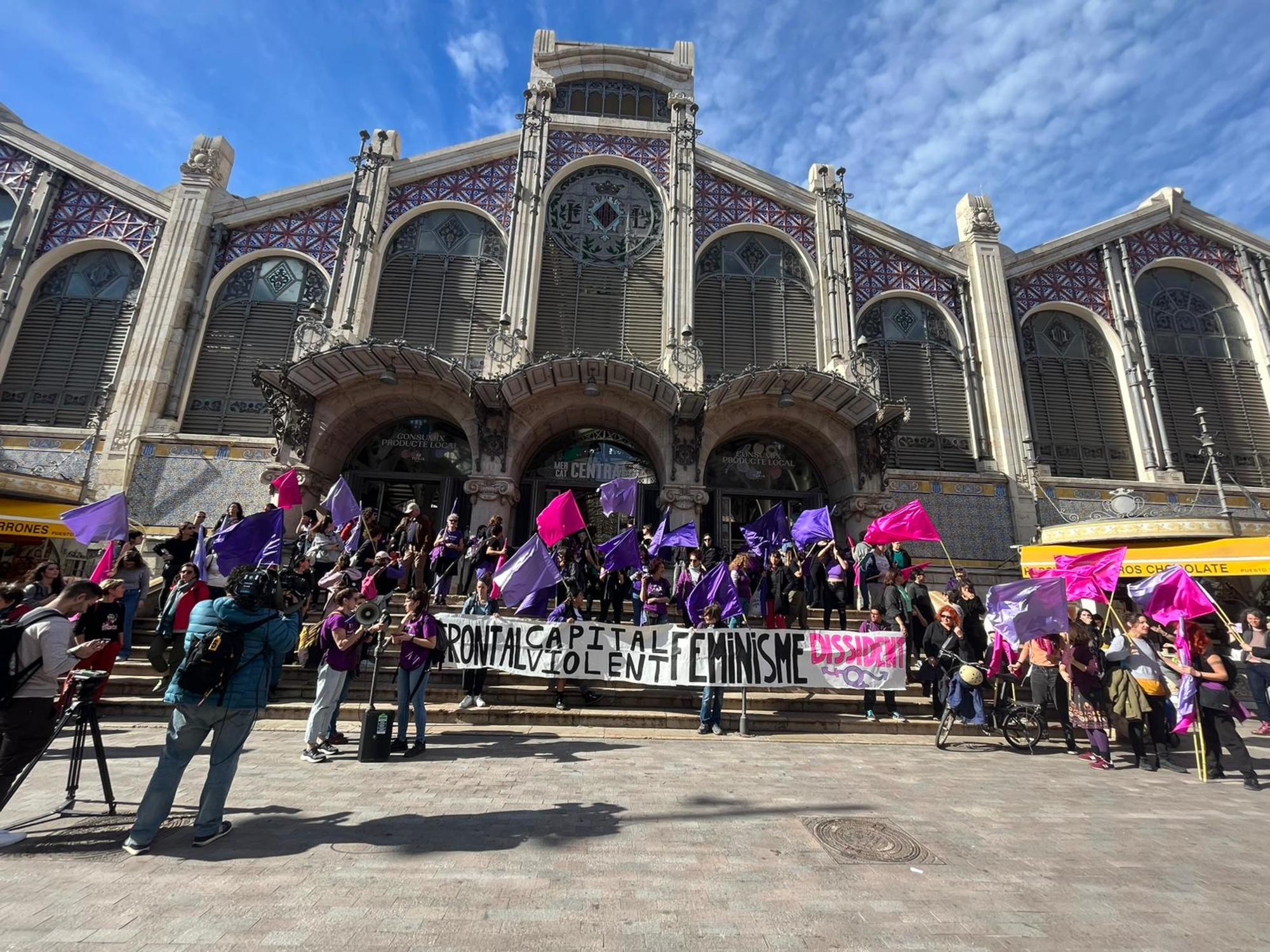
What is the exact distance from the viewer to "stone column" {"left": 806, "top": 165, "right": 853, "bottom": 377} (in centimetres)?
1720

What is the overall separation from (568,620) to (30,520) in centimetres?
1341

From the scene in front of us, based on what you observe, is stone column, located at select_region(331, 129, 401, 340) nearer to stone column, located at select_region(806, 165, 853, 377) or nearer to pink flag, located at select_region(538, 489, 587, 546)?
pink flag, located at select_region(538, 489, 587, 546)

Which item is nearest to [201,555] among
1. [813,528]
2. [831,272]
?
[813,528]

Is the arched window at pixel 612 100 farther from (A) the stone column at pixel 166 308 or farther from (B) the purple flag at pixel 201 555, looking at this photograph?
(B) the purple flag at pixel 201 555

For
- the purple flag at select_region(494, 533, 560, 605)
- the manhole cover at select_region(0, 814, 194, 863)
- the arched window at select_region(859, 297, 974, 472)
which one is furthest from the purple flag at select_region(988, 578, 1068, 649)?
the manhole cover at select_region(0, 814, 194, 863)

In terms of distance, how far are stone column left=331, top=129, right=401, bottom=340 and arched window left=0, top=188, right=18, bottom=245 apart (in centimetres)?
961

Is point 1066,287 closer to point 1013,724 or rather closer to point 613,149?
point 613,149

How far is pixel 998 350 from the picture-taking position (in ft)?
58.0

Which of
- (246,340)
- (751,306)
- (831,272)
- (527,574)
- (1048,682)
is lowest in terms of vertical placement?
(1048,682)

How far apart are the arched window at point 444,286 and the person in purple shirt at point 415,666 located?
1024 cm

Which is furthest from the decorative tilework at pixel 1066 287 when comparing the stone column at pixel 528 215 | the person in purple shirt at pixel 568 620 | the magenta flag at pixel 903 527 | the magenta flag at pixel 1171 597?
the person in purple shirt at pixel 568 620

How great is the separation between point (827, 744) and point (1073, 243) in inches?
777

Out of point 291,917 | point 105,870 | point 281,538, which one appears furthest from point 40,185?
point 291,917

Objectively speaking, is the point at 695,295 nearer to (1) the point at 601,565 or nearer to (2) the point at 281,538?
(1) the point at 601,565
